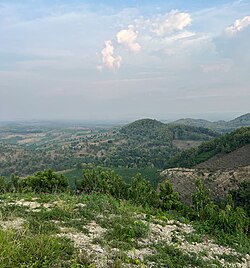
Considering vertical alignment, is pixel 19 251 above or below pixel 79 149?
above

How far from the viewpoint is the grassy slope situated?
4992mm

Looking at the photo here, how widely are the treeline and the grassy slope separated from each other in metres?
1.84

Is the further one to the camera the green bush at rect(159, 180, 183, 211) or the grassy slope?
the green bush at rect(159, 180, 183, 211)

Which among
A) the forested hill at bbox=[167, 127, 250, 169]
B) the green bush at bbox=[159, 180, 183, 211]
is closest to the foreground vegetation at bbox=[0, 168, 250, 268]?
the green bush at bbox=[159, 180, 183, 211]

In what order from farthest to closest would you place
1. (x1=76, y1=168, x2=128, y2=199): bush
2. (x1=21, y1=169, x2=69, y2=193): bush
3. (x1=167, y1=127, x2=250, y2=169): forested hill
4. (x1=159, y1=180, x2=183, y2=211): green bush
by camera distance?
(x1=167, y1=127, x2=250, y2=169): forested hill, (x1=21, y1=169, x2=69, y2=193): bush, (x1=76, y1=168, x2=128, y2=199): bush, (x1=159, y1=180, x2=183, y2=211): green bush

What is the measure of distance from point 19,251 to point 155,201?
434 inches

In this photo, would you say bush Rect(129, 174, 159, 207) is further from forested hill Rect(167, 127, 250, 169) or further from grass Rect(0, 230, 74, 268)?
forested hill Rect(167, 127, 250, 169)

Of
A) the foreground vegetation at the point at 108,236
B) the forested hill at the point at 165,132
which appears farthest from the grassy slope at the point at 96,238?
the forested hill at the point at 165,132

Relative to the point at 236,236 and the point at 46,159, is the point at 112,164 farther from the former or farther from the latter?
the point at 236,236

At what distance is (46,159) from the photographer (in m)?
90.6

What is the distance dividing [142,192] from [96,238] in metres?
10.2

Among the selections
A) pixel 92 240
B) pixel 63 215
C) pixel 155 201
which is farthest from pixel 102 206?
pixel 155 201

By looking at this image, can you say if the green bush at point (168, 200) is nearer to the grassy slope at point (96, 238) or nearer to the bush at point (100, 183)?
the bush at point (100, 183)

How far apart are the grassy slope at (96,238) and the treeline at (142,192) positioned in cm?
184
